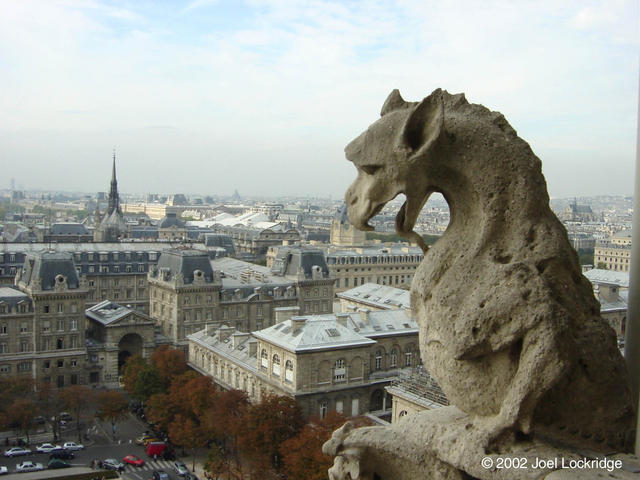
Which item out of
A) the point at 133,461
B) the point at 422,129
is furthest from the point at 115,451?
the point at 422,129

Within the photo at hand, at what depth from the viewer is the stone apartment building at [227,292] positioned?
64.1m

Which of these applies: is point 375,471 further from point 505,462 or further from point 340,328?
point 340,328

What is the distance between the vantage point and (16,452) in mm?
42031

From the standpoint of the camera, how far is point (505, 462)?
19.3ft

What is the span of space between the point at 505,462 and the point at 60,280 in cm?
5711

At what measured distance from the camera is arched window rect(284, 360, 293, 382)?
1662 inches

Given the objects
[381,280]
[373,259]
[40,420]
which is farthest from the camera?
[381,280]

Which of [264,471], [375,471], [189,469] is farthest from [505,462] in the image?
[189,469]

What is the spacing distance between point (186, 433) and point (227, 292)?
26.9 m

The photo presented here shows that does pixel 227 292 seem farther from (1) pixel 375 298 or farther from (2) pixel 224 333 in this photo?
(1) pixel 375 298

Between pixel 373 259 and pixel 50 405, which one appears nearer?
pixel 50 405

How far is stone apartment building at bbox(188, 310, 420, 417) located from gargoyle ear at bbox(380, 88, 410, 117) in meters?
35.2

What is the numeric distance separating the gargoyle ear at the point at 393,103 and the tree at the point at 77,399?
44.8 meters

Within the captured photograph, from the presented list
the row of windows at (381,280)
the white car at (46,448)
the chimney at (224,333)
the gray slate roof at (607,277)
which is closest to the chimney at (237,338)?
the chimney at (224,333)
